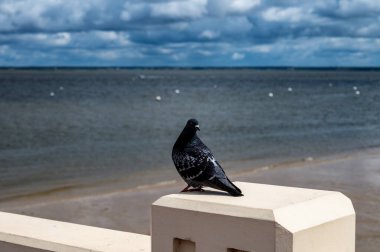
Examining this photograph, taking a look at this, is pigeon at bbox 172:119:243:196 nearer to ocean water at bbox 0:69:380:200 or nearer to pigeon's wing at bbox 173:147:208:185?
pigeon's wing at bbox 173:147:208:185

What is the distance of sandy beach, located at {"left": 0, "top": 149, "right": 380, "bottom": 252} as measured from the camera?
46.0 feet

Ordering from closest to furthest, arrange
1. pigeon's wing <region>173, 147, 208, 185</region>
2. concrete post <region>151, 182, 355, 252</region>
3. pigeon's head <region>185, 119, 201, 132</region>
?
concrete post <region>151, 182, 355, 252</region>, pigeon's wing <region>173, 147, 208, 185</region>, pigeon's head <region>185, 119, 201, 132</region>

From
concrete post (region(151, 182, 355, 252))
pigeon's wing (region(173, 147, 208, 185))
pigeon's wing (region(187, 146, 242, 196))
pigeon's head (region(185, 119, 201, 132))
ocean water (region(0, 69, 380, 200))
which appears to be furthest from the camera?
ocean water (region(0, 69, 380, 200))

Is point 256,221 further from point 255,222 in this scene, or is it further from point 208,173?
point 208,173

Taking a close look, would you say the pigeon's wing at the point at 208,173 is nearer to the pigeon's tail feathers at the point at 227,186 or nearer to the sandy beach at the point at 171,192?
the pigeon's tail feathers at the point at 227,186

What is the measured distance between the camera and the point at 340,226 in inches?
185

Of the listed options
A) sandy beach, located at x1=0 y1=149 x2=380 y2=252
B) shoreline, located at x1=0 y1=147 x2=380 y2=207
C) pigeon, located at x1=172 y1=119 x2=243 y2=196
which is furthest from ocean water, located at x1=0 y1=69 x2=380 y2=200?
pigeon, located at x1=172 y1=119 x2=243 y2=196

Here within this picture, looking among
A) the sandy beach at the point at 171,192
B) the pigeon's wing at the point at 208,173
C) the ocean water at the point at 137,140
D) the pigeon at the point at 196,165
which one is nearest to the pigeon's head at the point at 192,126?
the pigeon at the point at 196,165

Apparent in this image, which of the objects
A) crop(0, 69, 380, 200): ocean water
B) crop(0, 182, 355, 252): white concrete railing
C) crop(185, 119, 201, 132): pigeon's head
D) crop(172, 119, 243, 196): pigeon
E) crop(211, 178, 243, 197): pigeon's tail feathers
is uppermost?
crop(185, 119, 201, 132): pigeon's head

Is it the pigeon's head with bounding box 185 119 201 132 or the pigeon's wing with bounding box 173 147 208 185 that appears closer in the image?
the pigeon's wing with bounding box 173 147 208 185

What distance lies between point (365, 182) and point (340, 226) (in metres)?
14.3

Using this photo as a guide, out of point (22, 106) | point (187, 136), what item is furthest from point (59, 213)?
point (22, 106)

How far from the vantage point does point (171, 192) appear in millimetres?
17844

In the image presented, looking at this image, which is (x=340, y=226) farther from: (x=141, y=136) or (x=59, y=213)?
(x=141, y=136)
